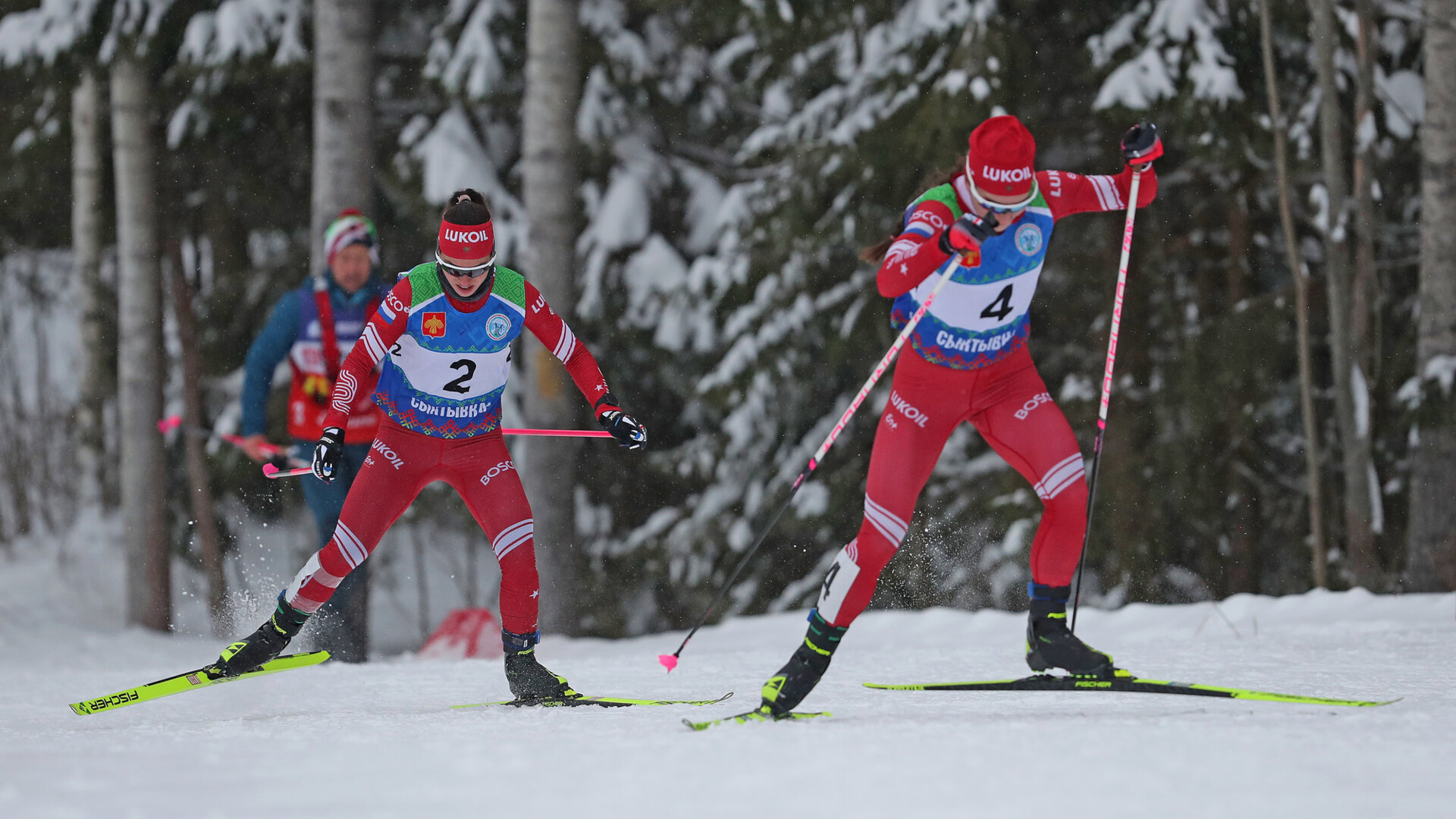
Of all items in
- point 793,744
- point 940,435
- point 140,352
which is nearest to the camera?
point 793,744

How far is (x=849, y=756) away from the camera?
3053 millimetres

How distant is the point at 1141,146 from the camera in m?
4.29

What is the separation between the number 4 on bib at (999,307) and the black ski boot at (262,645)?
8.16 ft

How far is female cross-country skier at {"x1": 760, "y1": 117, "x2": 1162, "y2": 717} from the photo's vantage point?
157 inches

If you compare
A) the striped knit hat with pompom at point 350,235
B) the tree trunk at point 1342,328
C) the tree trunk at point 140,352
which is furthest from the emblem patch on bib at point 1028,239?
the tree trunk at point 140,352

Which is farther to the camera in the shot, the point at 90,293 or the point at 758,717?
the point at 90,293

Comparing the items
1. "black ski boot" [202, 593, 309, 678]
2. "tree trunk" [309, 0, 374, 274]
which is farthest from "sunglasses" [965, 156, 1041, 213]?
"tree trunk" [309, 0, 374, 274]

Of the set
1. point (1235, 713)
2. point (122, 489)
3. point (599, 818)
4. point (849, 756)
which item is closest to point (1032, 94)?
point (1235, 713)

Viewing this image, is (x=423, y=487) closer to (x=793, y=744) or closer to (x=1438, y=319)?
(x=793, y=744)

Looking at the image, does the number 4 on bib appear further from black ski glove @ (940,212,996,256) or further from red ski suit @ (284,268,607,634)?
red ski suit @ (284,268,607,634)

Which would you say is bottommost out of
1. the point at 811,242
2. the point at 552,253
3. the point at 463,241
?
the point at 463,241

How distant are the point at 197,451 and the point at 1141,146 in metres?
10.3

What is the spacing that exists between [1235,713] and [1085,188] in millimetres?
1726

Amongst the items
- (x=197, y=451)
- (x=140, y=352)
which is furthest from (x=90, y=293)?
(x=140, y=352)
